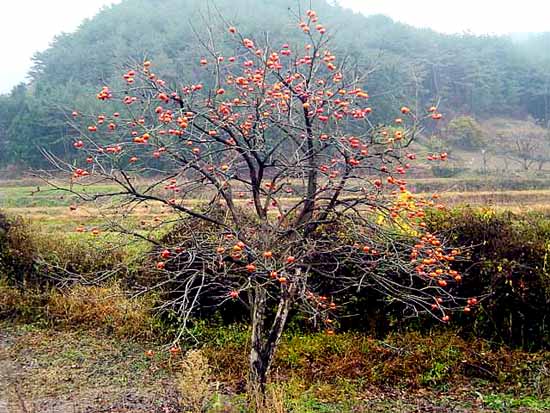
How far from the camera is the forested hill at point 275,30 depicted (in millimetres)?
30344

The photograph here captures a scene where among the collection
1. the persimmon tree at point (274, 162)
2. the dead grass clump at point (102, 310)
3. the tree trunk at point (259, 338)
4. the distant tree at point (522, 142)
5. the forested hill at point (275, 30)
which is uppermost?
the forested hill at point (275, 30)

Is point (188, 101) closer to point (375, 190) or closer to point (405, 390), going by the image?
point (375, 190)

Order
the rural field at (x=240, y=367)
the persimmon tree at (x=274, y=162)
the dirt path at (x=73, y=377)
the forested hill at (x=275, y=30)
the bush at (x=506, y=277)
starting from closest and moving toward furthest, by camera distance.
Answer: the persimmon tree at (x=274, y=162) → the rural field at (x=240, y=367) → the dirt path at (x=73, y=377) → the bush at (x=506, y=277) → the forested hill at (x=275, y=30)

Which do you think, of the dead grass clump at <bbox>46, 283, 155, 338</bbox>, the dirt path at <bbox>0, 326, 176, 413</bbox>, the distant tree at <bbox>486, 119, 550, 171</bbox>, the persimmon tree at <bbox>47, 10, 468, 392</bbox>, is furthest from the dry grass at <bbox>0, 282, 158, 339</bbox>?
the distant tree at <bbox>486, 119, 550, 171</bbox>

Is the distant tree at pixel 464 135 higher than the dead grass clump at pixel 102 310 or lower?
higher

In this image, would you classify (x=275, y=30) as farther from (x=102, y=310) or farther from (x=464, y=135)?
(x=102, y=310)

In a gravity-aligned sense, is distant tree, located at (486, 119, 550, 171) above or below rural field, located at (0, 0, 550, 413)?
above

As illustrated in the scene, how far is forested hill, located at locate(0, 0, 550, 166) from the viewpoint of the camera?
99.6 ft

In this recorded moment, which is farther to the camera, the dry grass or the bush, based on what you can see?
the dry grass

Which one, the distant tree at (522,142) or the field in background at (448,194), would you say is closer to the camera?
the field in background at (448,194)

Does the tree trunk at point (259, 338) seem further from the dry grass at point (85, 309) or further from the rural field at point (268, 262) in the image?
the dry grass at point (85, 309)

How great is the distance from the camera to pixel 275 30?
3073 centimetres

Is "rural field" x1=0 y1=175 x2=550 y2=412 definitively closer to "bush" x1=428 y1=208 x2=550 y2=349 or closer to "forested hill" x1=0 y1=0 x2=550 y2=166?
"bush" x1=428 y1=208 x2=550 y2=349

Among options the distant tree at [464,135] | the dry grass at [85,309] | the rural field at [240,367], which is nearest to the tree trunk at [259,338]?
the rural field at [240,367]
